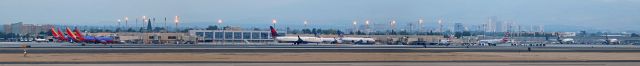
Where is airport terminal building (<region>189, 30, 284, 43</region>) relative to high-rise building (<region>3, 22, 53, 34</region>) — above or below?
below

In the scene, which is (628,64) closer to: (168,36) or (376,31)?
(168,36)

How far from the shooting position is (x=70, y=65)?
39.1m

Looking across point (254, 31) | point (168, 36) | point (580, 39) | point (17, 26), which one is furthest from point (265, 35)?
point (17, 26)

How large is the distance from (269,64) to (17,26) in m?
158

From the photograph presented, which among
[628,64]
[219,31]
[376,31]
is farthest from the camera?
[376,31]

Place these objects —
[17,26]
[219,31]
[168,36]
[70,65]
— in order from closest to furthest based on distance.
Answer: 1. [70,65]
2. [168,36]
3. [219,31]
4. [17,26]

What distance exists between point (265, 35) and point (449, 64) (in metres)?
113

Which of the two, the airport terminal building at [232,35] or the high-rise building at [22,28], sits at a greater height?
the high-rise building at [22,28]

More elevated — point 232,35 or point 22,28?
point 22,28

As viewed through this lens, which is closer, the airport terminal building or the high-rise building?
the airport terminal building

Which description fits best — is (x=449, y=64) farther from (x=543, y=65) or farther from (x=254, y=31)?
(x=254, y=31)

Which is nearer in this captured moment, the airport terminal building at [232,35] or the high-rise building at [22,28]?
the airport terminal building at [232,35]

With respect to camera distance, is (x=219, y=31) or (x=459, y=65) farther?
(x=219, y=31)

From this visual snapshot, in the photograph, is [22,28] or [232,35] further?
[22,28]
